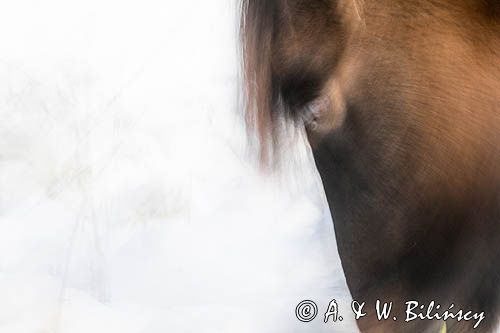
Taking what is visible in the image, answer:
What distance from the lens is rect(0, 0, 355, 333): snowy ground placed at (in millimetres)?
563

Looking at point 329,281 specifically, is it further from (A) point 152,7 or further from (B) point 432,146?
(A) point 152,7

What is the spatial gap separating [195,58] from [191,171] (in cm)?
11

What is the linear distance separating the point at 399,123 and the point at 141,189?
25cm

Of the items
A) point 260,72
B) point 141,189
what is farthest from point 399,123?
point 141,189

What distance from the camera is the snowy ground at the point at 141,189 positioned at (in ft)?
1.85

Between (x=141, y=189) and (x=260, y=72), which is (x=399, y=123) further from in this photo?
(x=141, y=189)

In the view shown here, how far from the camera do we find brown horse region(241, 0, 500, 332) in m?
0.55

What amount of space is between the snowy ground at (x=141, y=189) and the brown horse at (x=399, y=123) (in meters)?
0.03

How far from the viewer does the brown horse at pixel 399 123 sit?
550 millimetres

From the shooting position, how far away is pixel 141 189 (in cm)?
57

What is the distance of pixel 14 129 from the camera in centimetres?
56

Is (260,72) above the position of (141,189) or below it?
above

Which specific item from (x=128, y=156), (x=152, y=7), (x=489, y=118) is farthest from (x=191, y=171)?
(x=489, y=118)

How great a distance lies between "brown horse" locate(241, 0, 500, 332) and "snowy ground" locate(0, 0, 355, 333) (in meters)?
0.03
